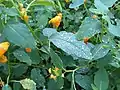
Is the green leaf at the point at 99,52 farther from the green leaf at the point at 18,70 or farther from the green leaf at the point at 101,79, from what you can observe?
the green leaf at the point at 18,70

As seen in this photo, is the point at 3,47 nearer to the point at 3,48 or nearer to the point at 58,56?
the point at 3,48

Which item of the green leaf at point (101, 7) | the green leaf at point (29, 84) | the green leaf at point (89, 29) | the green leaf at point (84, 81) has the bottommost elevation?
the green leaf at point (84, 81)

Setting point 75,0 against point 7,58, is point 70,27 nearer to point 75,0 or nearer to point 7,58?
point 75,0

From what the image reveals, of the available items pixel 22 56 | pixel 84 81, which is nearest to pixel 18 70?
pixel 22 56

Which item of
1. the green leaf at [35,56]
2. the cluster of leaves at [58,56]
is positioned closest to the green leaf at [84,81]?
the cluster of leaves at [58,56]

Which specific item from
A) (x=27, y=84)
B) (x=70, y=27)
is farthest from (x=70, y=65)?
(x=70, y=27)
